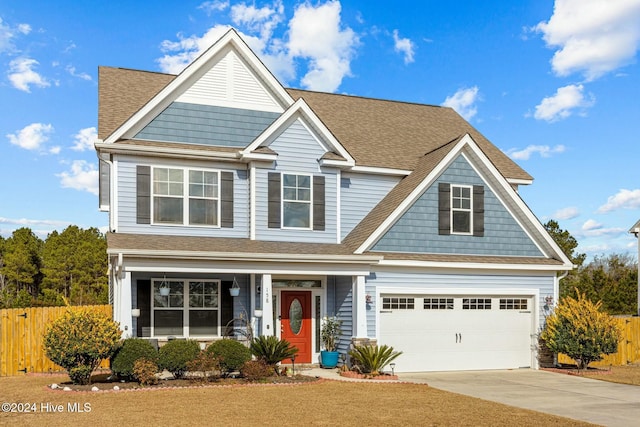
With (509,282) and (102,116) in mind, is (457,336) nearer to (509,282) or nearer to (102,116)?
(509,282)

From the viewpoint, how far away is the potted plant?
19.4 metres

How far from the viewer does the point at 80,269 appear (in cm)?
5438

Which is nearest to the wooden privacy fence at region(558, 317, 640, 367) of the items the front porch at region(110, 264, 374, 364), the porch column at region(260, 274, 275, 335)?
the front porch at region(110, 264, 374, 364)

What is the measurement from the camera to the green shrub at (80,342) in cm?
1510

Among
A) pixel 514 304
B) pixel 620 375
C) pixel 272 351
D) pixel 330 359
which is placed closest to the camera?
pixel 272 351

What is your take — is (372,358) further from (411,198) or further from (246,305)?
(411,198)

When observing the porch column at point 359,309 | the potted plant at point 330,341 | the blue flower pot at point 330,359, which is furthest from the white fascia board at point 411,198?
the blue flower pot at point 330,359

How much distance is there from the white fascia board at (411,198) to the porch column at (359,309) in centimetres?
89

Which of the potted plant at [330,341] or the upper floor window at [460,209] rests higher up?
the upper floor window at [460,209]

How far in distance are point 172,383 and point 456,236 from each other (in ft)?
31.4

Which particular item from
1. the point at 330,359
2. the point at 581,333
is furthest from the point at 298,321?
the point at 581,333

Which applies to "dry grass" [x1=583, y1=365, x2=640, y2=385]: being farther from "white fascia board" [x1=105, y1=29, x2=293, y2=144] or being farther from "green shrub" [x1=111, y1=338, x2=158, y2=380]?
"green shrub" [x1=111, y1=338, x2=158, y2=380]

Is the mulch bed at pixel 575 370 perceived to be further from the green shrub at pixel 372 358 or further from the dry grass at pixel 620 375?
the green shrub at pixel 372 358

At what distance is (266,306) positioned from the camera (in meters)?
18.2
